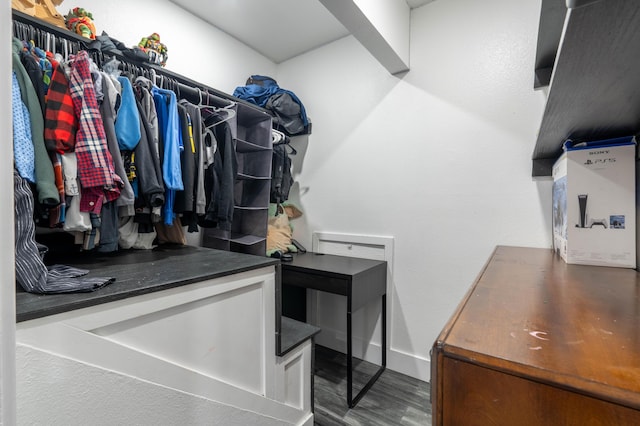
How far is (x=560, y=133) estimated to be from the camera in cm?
110

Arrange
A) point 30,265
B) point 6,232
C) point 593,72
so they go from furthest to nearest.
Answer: point 30,265
point 593,72
point 6,232

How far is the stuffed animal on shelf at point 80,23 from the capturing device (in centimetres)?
138

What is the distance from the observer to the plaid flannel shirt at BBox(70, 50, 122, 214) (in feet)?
3.61

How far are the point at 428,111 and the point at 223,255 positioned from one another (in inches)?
61.6

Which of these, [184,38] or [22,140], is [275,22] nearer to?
[184,38]

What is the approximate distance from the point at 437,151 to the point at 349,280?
101cm

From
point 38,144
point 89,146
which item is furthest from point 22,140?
point 89,146

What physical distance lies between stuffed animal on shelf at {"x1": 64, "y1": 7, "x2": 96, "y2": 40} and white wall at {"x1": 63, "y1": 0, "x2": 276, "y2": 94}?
174 mm

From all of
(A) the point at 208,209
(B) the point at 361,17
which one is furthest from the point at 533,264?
(A) the point at 208,209

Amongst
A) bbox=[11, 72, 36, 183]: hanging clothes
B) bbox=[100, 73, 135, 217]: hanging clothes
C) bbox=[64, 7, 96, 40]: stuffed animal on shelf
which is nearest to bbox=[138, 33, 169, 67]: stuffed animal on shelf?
bbox=[64, 7, 96, 40]: stuffed animal on shelf

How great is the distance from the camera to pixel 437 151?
1873 millimetres

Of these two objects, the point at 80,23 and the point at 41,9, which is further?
the point at 80,23

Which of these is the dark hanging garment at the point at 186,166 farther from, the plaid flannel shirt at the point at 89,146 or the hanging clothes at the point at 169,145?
the plaid flannel shirt at the point at 89,146

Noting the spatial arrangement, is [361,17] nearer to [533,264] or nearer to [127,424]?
[533,264]
